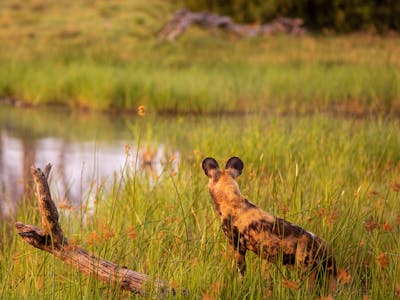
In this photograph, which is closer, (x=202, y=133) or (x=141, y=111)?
(x=141, y=111)

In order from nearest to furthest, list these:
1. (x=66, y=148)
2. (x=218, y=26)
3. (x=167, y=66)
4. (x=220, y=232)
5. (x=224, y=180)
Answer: (x=224, y=180), (x=220, y=232), (x=66, y=148), (x=167, y=66), (x=218, y=26)

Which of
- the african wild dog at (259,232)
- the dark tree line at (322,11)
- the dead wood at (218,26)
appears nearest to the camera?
the african wild dog at (259,232)

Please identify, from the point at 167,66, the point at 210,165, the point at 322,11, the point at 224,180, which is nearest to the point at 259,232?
the point at 224,180

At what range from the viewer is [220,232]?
473cm

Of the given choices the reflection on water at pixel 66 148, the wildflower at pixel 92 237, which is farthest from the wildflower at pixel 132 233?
the reflection on water at pixel 66 148

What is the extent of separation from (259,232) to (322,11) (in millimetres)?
27158

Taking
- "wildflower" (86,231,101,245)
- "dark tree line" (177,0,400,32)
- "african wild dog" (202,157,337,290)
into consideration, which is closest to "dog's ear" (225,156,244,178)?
"african wild dog" (202,157,337,290)

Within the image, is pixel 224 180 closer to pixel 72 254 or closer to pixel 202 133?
pixel 72 254

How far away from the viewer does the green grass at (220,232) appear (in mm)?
4145

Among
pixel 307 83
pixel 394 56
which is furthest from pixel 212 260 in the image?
pixel 394 56

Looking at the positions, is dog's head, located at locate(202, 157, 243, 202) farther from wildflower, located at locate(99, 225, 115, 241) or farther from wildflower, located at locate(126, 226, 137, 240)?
wildflower, located at locate(99, 225, 115, 241)

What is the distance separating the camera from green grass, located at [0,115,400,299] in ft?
13.6

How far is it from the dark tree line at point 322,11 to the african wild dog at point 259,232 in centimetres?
2508

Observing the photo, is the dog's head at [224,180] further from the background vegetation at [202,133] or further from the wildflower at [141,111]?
the wildflower at [141,111]
